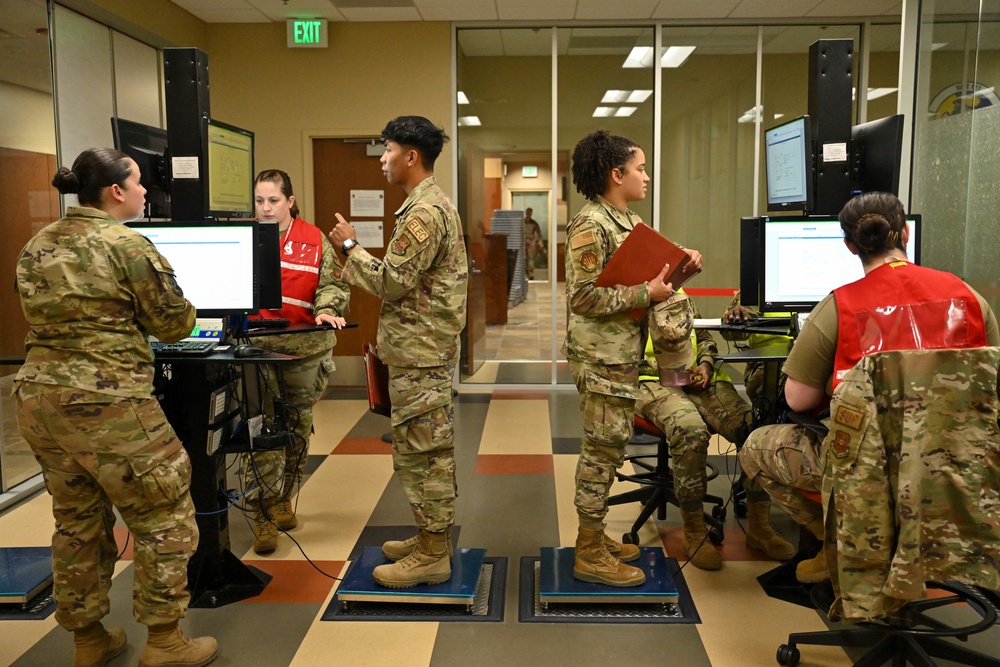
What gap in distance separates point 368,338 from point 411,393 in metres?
4.02

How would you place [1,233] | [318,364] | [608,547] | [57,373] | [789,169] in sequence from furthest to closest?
[1,233]
[318,364]
[789,169]
[608,547]
[57,373]

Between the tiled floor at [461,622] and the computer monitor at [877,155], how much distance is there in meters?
1.52

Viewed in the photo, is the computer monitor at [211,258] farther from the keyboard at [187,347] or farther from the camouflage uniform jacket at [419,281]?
the camouflage uniform jacket at [419,281]

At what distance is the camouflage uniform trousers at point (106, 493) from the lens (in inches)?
83.8

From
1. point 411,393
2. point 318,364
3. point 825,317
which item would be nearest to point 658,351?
point 825,317

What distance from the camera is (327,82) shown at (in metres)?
6.24

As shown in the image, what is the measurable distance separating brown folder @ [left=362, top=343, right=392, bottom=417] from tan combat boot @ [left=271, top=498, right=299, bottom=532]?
942 millimetres

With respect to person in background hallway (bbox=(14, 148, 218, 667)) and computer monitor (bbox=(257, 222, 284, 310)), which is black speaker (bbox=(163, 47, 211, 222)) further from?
person in background hallway (bbox=(14, 148, 218, 667))

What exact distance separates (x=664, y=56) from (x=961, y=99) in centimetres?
307

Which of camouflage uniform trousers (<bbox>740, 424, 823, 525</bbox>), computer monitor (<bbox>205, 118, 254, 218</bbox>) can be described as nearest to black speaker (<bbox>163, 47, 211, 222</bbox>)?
computer monitor (<bbox>205, 118, 254, 218</bbox>)

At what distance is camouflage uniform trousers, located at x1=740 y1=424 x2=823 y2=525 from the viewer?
2359mm

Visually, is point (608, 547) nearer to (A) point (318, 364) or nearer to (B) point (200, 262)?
(A) point (318, 364)

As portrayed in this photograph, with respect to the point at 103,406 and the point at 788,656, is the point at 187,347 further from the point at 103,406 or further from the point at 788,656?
the point at 788,656

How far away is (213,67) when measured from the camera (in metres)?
6.26
